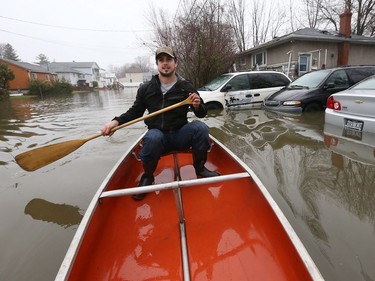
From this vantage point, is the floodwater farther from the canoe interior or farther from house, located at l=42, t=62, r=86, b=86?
house, located at l=42, t=62, r=86, b=86

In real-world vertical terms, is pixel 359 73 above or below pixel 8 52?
below

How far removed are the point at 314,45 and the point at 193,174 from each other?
18051 mm

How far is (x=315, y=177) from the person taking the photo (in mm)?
3623

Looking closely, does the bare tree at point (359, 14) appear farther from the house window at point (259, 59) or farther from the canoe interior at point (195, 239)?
the canoe interior at point (195, 239)

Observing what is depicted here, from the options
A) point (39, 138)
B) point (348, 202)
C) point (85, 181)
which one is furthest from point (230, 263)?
point (39, 138)

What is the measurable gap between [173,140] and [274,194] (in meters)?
1.41

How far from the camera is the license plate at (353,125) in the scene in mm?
4713

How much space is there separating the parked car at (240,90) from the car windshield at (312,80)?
1.33 m

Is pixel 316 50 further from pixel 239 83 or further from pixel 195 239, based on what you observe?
pixel 195 239

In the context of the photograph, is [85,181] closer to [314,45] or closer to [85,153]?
[85,153]

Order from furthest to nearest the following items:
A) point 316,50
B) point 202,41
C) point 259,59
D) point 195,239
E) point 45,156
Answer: point 259,59 → point 316,50 → point 202,41 → point 45,156 → point 195,239

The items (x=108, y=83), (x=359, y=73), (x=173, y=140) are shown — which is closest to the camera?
(x=173, y=140)

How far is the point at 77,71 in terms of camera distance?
6306 centimetres

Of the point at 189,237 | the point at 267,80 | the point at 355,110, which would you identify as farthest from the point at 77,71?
the point at 189,237
